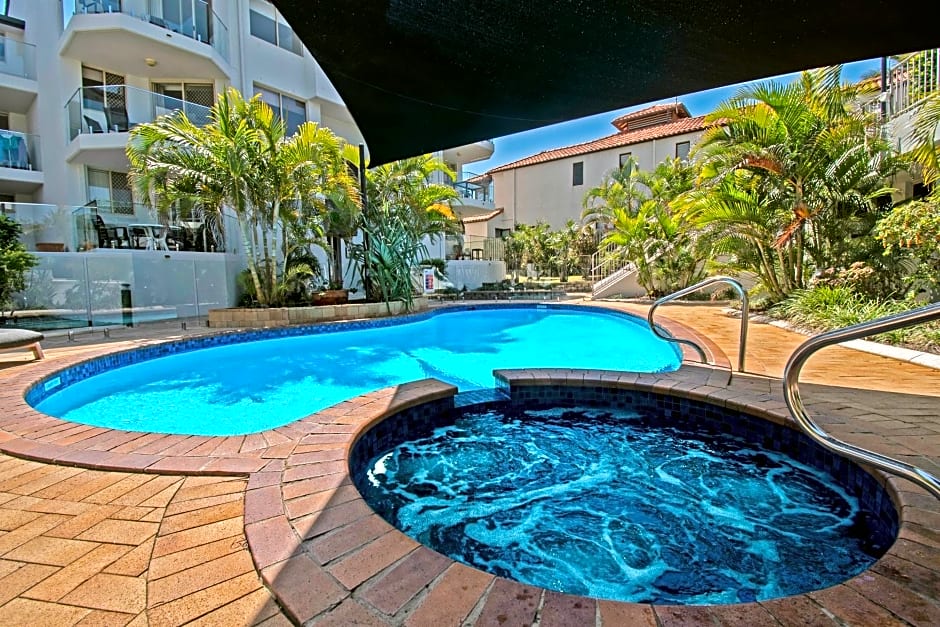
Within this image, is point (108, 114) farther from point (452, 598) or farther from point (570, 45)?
point (452, 598)

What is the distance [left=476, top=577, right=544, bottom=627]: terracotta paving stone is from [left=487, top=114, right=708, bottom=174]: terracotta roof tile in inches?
949

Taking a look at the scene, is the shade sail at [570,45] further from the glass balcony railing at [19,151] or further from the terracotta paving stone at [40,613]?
the glass balcony railing at [19,151]

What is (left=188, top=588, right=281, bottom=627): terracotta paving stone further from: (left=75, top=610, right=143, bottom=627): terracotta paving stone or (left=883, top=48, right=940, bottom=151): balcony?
(left=883, top=48, right=940, bottom=151): balcony

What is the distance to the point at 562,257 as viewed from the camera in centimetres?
2325

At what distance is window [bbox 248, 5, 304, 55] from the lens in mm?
13852

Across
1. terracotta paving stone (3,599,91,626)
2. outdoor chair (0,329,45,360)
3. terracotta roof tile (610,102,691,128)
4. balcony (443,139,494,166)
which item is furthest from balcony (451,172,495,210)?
terracotta paving stone (3,599,91,626)

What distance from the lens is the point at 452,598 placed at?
1637 mm

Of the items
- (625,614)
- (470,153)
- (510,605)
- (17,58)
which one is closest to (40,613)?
(510,605)

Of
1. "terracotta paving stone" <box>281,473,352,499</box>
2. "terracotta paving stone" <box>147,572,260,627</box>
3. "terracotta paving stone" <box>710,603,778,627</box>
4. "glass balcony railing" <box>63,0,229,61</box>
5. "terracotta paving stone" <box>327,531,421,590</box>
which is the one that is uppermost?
"glass balcony railing" <box>63,0,229,61</box>

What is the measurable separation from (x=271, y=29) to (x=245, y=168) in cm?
791

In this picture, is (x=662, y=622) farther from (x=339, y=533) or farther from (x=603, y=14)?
(x=603, y=14)

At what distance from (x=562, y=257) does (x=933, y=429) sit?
2043 cm

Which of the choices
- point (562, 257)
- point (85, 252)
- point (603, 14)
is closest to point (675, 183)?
point (562, 257)

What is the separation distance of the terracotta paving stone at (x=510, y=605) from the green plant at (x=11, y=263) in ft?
35.6
